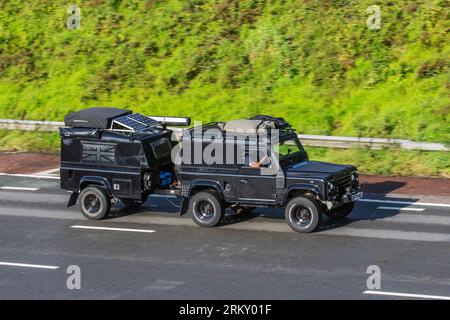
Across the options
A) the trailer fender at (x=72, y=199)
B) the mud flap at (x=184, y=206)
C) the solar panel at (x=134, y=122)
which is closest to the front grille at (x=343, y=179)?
the mud flap at (x=184, y=206)

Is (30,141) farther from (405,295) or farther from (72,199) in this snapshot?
(405,295)

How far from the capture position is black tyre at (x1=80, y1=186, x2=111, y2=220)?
20531 millimetres

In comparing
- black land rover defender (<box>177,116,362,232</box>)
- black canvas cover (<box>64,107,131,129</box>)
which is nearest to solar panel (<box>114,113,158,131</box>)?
black canvas cover (<box>64,107,131,129</box>)

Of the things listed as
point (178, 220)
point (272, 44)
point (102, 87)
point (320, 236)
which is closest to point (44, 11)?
point (102, 87)

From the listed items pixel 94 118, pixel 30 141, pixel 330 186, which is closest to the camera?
pixel 330 186

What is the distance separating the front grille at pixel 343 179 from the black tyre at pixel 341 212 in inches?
30.9

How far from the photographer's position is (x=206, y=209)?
19797 mm

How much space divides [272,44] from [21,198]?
12068mm

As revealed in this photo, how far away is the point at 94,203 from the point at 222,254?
15.1 feet

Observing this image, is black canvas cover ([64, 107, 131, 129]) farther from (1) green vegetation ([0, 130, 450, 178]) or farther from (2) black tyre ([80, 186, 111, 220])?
(1) green vegetation ([0, 130, 450, 178])

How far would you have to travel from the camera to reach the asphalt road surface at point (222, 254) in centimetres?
1544

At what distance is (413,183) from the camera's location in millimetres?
23688

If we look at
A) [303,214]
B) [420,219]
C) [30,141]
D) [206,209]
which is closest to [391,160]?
[420,219]

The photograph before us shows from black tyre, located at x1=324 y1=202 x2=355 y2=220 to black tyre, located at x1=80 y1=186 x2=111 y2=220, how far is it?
5367mm
